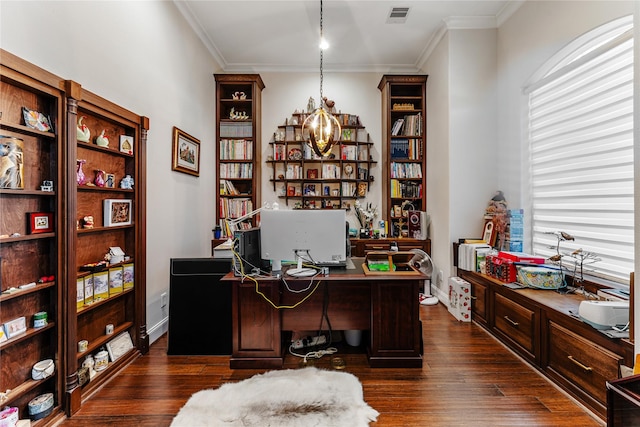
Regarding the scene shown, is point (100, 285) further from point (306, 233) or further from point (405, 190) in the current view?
point (405, 190)

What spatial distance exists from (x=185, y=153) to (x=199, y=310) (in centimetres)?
178

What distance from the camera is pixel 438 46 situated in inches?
159

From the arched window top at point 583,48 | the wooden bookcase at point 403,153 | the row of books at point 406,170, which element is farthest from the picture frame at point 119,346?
the arched window top at point 583,48

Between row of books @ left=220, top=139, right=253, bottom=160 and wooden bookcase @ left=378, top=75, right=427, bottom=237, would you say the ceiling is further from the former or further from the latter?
row of books @ left=220, top=139, right=253, bottom=160

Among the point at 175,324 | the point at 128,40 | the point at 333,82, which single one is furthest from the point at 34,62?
the point at 333,82

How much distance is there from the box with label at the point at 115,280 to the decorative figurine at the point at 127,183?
0.63m

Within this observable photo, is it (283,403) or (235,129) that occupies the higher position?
(235,129)

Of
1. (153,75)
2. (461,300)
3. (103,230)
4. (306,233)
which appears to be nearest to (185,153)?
(153,75)

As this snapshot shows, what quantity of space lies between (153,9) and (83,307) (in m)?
2.58

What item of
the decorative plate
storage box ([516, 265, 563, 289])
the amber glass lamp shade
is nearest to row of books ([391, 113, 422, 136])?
the decorative plate

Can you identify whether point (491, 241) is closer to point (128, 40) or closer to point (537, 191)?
point (537, 191)

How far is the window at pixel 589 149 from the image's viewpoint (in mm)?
2240

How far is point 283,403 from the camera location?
1.93 m

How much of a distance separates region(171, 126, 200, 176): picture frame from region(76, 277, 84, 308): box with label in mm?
1481
